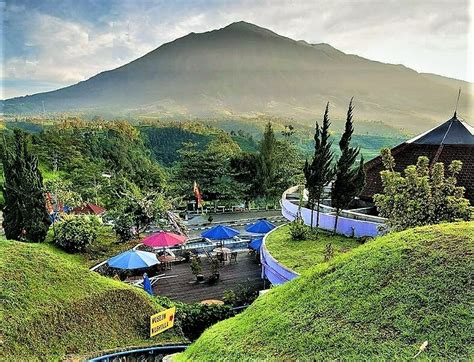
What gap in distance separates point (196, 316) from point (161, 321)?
2.48 feet

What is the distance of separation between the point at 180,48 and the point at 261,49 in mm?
18456

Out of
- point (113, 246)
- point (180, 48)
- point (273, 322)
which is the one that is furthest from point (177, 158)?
point (180, 48)

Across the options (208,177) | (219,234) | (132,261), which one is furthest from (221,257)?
(208,177)

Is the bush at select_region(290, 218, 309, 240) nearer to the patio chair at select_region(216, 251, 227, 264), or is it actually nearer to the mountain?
the patio chair at select_region(216, 251, 227, 264)

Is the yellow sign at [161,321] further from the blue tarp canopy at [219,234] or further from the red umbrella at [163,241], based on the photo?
the blue tarp canopy at [219,234]

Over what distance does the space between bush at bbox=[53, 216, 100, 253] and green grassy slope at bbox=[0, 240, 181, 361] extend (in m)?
4.03

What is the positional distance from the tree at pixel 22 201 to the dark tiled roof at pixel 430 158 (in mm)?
8087

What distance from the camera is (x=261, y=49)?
307 ft

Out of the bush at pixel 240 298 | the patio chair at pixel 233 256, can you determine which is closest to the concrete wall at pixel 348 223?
the patio chair at pixel 233 256

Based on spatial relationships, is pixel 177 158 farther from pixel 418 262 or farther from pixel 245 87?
pixel 245 87

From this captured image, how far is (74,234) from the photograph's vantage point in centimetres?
1037

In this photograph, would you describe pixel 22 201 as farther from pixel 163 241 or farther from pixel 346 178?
pixel 346 178

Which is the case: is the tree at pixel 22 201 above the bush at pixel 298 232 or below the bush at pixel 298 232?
above

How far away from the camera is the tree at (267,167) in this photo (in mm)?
23156
